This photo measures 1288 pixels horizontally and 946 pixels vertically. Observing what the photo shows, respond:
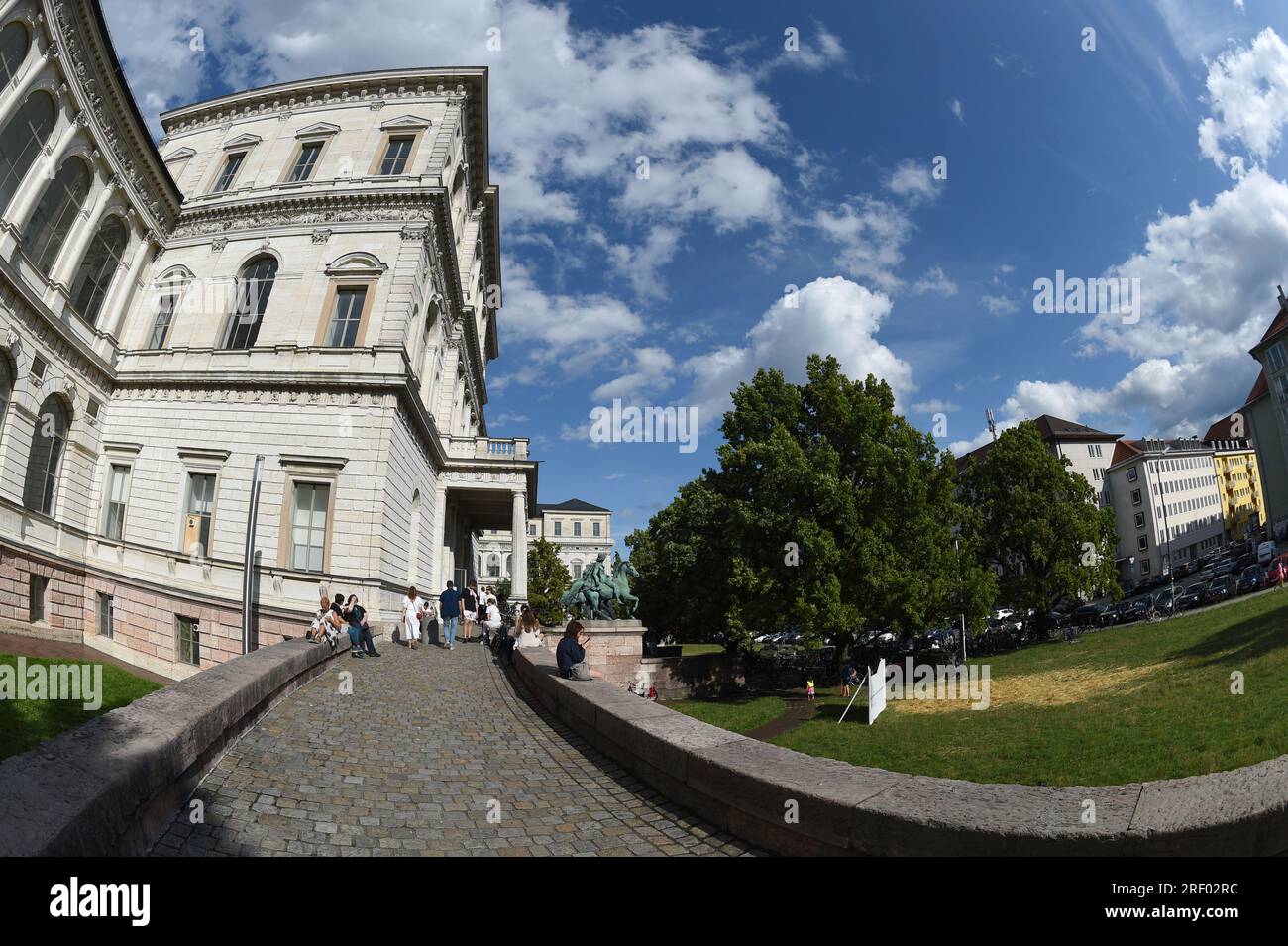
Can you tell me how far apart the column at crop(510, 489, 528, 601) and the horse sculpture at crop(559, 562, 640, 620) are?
38.6 feet

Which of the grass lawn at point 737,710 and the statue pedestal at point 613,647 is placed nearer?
the statue pedestal at point 613,647

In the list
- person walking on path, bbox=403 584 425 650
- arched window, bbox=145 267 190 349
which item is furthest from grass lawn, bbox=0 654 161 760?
arched window, bbox=145 267 190 349

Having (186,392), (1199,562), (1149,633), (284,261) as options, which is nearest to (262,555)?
(186,392)

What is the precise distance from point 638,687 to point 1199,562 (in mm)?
74827

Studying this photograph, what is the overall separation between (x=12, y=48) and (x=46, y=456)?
38.3ft

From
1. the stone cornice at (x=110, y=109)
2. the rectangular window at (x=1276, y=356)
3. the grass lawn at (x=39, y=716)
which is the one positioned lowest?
the grass lawn at (x=39, y=716)

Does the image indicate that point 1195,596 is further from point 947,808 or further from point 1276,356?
point 947,808

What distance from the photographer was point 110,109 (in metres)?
21.3

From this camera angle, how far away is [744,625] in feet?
90.0

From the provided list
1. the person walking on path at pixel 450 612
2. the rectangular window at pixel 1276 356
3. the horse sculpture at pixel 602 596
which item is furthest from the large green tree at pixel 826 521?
the rectangular window at pixel 1276 356

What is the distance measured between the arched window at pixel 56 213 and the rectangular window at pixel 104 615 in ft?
34.4

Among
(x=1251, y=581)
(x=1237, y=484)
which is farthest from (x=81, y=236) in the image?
(x=1237, y=484)

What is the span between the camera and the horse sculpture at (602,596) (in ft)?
70.3

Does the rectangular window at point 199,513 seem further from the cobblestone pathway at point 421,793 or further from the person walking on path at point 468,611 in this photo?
the cobblestone pathway at point 421,793
